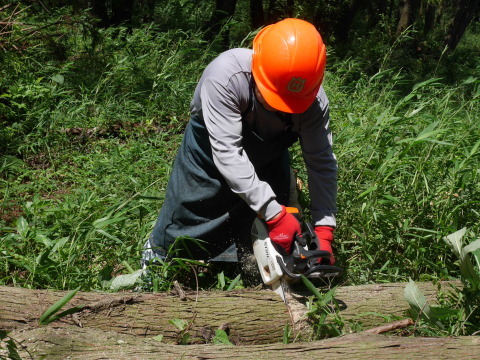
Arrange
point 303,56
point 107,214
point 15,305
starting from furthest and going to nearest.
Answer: point 107,214
point 303,56
point 15,305

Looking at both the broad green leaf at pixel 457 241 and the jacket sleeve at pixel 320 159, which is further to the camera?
the jacket sleeve at pixel 320 159

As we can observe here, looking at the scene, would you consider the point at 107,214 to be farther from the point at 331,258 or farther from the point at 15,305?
the point at 331,258

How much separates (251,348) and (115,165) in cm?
244

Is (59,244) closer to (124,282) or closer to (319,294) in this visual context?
(124,282)

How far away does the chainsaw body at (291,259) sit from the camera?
2.45m

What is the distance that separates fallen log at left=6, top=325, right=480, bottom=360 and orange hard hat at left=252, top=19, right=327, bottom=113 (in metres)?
1.07

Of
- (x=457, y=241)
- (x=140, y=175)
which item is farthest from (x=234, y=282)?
(x=140, y=175)

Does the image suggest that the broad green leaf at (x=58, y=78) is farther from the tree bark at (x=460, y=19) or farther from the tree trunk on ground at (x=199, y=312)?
the tree bark at (x=460, y=19)

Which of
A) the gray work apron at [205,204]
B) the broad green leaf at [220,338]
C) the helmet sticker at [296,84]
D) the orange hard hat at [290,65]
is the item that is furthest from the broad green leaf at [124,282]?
the helmet sticker at [296,84]

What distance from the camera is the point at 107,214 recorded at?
3.07 meters

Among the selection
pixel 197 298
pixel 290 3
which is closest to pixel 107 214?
pixel 197 298

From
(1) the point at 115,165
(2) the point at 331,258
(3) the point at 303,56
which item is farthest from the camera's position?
(1) the point at 115,165

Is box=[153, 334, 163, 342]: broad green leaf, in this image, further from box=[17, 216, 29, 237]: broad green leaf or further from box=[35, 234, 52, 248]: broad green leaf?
box=[17, 216, 29, 237]: broad green leaf

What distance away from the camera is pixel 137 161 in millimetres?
4176
